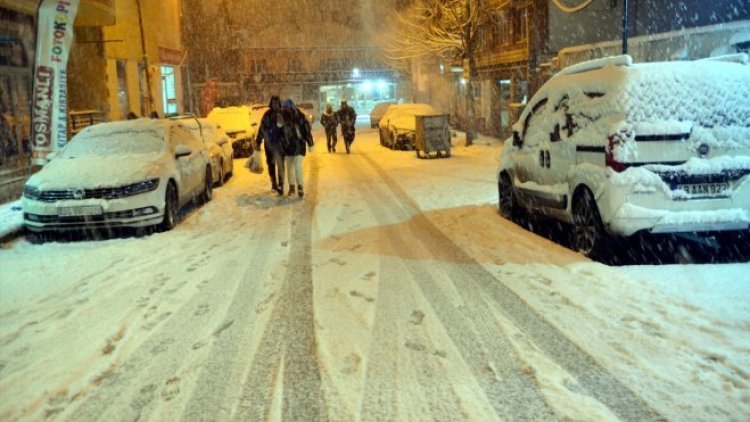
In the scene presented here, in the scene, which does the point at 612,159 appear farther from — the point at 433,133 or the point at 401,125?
the point at 401,125

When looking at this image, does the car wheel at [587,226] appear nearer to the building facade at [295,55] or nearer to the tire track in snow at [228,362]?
the tire track in snow at [228,362]

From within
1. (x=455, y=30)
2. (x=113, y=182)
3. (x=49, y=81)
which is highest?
(x=455, y=30)

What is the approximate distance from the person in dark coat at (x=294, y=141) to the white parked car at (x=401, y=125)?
10.2 meters

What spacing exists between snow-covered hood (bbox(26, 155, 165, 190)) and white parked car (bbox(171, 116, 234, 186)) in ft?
11.6

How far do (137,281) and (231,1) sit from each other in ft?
186

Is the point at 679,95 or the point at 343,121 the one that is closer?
the point at 679,95

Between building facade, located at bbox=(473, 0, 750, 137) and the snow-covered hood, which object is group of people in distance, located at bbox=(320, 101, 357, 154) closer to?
building facade, located at bbox=(473, 0, 750, 137)

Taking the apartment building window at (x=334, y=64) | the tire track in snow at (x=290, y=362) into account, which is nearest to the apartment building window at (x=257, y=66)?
the apartment building window at (x=334, y=64)

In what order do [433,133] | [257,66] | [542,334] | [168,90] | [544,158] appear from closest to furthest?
1. [542,334]
2. [544,158]
3. [433,133]
4. [168,90]
5. [257,66]

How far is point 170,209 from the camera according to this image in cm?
993

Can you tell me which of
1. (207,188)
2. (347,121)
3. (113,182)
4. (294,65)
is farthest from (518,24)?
(294,65)

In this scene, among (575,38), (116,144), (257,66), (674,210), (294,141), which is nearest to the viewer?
(674,210)

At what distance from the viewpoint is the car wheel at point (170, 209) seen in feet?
31.9

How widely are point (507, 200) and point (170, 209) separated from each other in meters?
4.99
